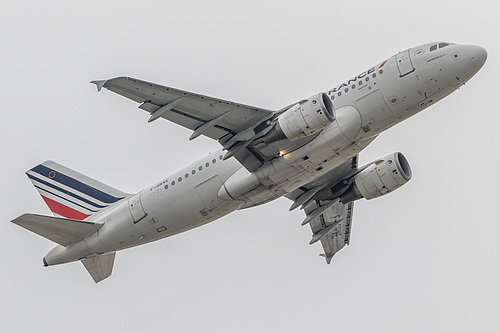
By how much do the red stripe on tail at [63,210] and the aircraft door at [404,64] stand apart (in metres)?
19.0

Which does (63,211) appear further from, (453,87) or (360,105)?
(453,87)

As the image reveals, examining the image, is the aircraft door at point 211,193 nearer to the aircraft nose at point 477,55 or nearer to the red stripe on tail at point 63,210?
the red stripe on tail at point 63,210

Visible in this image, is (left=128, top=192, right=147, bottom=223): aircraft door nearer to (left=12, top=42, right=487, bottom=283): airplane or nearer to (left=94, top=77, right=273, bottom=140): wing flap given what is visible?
(left=12, top=42, right=487, bottom=283): airplane

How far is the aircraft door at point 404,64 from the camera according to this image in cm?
3120

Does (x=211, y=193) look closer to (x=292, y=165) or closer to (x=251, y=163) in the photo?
(x=251, y=163)

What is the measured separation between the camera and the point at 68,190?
39594 millimetres

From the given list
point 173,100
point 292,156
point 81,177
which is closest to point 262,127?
point 292,156

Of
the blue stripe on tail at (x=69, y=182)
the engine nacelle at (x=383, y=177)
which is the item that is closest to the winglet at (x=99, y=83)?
the blue stripe on tail at (x=69, y=182)

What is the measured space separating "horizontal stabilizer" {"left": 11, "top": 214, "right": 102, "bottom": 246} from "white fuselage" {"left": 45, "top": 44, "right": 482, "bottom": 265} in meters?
0.44

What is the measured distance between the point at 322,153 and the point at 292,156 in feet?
4.68

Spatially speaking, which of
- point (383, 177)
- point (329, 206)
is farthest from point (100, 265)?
point (383, 177)

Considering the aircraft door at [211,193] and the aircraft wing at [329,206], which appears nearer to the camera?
the aircraft door at [211,193]

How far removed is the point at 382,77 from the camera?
103 ft

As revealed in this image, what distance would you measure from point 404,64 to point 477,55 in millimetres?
3158
